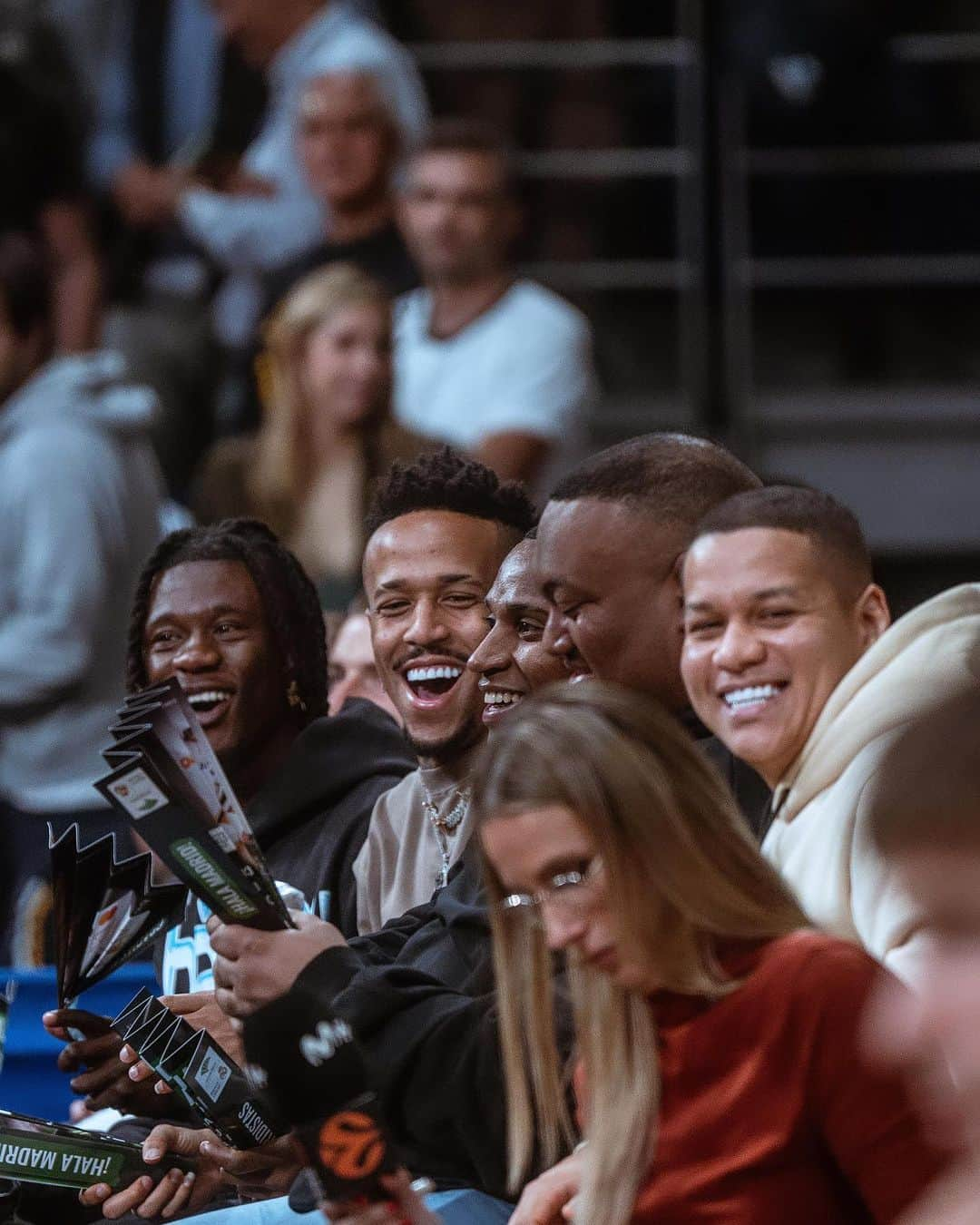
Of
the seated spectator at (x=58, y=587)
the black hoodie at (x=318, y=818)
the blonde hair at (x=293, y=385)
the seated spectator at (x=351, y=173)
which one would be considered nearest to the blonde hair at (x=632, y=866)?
the black hoodie at (x=318, y=818)

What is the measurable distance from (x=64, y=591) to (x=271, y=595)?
233 centimetres

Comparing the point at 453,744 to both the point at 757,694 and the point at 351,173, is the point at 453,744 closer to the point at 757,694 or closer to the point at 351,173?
the point at 757,694

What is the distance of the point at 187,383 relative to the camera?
705 cm

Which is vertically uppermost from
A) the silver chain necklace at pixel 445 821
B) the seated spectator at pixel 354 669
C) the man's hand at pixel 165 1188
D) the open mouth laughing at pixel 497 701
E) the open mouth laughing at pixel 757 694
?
the open mouth laughing at pixel 757 694

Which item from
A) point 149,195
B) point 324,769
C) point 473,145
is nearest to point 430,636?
point 324,769

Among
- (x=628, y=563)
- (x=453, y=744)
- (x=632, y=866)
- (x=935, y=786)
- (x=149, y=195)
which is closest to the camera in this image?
(x=935, y=786)

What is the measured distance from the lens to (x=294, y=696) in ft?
11.7

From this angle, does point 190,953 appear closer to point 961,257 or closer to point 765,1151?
point 765,1151

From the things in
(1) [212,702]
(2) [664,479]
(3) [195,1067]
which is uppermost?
(2) [664,479]

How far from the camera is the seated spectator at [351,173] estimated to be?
6738 millimetres

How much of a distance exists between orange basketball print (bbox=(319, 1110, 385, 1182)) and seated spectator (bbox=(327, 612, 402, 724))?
202cm

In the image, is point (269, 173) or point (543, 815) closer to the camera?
point (543, 815)

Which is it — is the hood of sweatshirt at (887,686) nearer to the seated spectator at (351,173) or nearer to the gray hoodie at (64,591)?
the gray hoodie at (64,591)

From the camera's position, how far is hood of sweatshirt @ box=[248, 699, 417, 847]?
3439 millimetres
